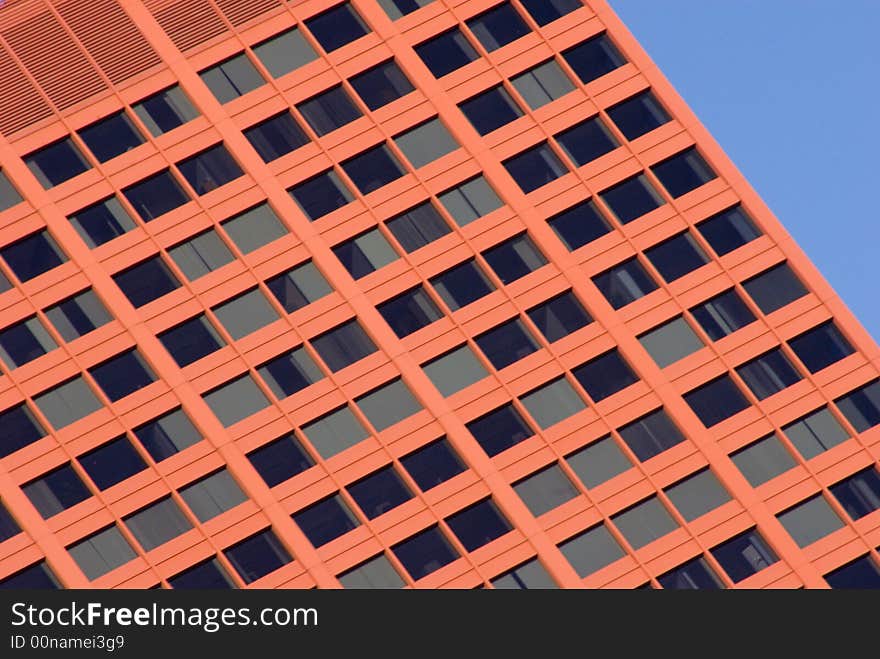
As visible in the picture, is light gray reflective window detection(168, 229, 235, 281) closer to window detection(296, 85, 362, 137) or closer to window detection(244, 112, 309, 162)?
window detection(244, 112, 309, 162)

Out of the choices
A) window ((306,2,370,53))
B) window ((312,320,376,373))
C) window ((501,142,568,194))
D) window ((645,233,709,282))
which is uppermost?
window ((306,2,370,53))

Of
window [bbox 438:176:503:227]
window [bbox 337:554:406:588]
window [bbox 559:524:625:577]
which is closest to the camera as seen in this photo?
window [bbox 337:554:406:588]

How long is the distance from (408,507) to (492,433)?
4488 mm

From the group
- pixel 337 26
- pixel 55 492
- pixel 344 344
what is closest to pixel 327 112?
pixel 337 26

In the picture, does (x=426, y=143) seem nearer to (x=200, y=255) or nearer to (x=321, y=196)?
(x=321, y=196)

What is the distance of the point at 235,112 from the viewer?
8325 cm

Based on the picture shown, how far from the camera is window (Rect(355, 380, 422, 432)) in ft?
261

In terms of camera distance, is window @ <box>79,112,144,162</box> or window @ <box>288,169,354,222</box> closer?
window @ <box>288,169,354,222</box>

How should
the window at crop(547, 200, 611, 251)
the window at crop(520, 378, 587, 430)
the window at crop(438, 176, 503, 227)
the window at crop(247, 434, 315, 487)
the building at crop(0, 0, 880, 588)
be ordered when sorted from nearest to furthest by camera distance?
the building at crop(0, 0, 880, 588)
the window at crop(247, 434, 315, 487)
the window at crop(520, 378, 587, 430)
the window at crop(547, 200, 611, 251)
the window at crop(438, 176, 503, 227)

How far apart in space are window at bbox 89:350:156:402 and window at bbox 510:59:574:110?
19.1 meters

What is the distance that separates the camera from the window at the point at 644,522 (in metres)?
77.9

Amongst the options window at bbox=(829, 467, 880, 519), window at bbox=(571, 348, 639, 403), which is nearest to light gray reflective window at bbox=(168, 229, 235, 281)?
window at bbox=(571, 348, 639, 403)

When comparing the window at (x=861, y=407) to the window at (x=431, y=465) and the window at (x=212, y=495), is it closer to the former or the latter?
the window at (x=431, y=465)

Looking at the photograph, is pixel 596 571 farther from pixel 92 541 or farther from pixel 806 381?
pixel 92 541
